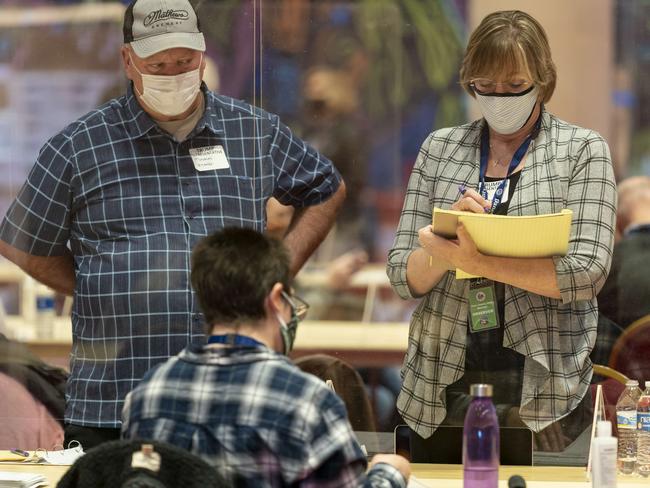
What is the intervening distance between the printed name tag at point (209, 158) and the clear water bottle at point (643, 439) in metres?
1.36

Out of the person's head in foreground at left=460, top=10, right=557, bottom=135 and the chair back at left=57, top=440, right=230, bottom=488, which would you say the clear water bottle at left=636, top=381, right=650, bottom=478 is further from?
the chair back at left=57, top=440, right=230, bottom=488

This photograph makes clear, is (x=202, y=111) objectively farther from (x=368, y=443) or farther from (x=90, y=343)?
(x=368, y=443)

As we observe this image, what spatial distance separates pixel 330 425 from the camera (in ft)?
6.88

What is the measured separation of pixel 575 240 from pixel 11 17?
2.61 meters

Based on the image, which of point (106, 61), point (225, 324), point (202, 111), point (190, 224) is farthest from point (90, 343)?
point (106, 61)

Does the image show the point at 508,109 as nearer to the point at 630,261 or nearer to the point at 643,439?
the point at 643,439

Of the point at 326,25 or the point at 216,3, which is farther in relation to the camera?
the point at 326,25

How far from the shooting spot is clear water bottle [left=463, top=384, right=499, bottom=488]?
2.51 meters

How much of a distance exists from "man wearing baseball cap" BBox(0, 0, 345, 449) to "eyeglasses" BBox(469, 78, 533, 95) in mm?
747

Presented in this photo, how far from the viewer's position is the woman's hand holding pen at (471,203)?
2941mm

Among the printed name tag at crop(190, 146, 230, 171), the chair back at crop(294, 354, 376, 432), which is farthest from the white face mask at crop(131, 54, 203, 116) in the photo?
the chair back at crop(294, 354, 376, 432)

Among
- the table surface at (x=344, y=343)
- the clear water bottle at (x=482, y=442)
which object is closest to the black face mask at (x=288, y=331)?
the clear water bottle at (x=482, y=442)

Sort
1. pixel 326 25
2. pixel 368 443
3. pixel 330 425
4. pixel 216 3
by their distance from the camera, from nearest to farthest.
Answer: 1. pixel 330 425
2. pixel 368 443
3. pixel 216 3
4. pixel 326 25

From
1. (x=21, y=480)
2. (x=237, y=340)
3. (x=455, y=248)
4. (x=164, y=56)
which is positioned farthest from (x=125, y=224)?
(x=237, y=340)
